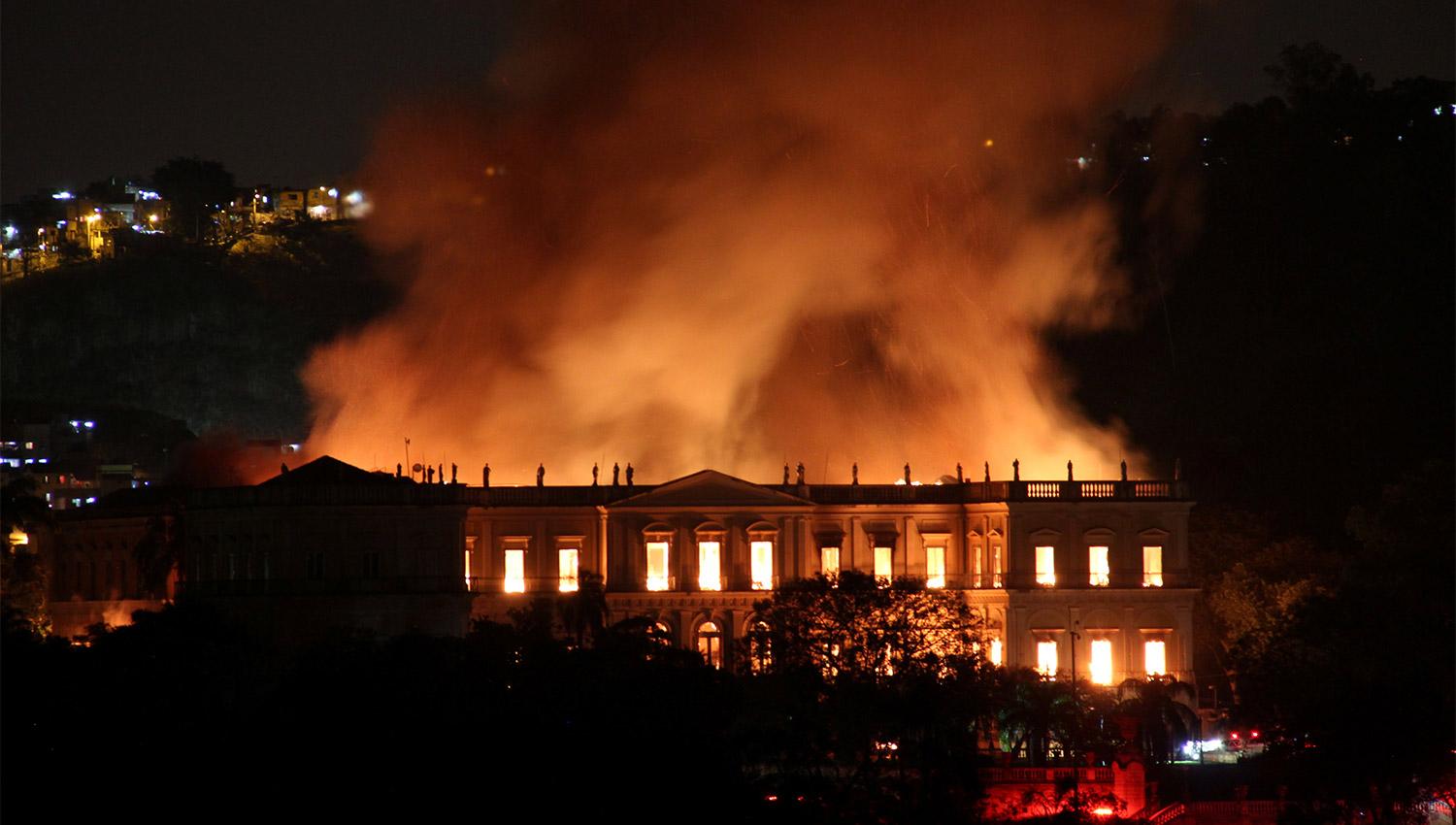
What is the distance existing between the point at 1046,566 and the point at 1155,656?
4.14 m

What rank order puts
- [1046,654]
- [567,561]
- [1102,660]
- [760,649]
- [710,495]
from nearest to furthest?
[760,649] < [1102,660] < [1046,654] < [710,495] < [567,561]

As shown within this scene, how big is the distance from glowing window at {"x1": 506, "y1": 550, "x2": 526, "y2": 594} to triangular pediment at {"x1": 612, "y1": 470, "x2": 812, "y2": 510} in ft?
10.7

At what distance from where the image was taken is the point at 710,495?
271 feet

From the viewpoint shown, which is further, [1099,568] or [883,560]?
[883,560]

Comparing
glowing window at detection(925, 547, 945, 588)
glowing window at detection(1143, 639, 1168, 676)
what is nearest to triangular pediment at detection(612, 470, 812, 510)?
glowing window at detection(925, 547, 945, 588)

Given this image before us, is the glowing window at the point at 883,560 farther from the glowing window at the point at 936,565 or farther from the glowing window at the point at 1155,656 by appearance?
the glowing window at the point at 1155,656

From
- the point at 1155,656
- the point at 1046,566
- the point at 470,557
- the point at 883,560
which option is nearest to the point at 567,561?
the point at 470,557

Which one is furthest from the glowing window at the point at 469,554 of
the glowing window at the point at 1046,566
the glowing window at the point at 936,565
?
the glowing window at the point at 1046,566

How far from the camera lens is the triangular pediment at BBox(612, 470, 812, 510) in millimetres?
82625

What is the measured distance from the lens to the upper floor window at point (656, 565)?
82.6 meters

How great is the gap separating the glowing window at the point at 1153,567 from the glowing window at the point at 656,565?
14189 millimetres

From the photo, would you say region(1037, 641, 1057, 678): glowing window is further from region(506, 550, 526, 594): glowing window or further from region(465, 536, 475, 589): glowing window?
region(465, 536, 475, 589): glowing window

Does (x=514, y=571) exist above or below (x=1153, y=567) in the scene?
above

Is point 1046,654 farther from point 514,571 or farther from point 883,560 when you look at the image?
point 514,571
